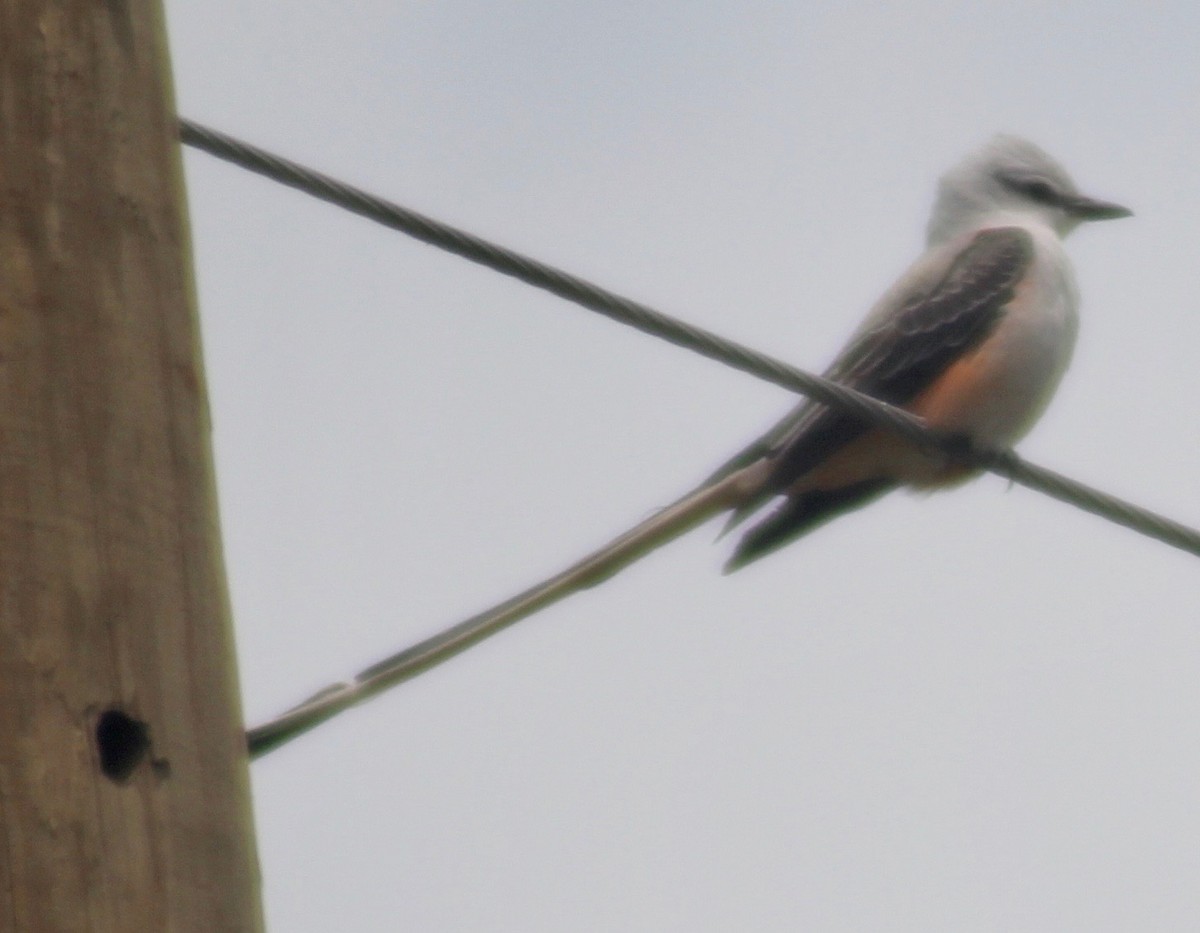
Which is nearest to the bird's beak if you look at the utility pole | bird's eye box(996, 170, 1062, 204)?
bird's eye box(996, 170, 1062, 204)

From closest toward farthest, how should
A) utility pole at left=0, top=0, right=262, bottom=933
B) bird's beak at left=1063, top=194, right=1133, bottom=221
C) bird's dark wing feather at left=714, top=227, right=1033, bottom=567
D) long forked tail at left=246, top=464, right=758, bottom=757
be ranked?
1. utility pole at left=0, top=0, right=262, bottom=933
2. long forked tail at left=246, top=464, right=758, bottom=757
3. bird's dark wing feather at left=714, top=227, right=1033, bottom=567
4. bird's beak at left=1063, top=194, right=1133, bottom=221

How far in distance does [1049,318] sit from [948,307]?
0.30 meters

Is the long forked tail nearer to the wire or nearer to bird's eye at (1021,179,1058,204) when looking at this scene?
the wire

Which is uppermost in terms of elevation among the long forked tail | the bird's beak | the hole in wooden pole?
the bird's beak

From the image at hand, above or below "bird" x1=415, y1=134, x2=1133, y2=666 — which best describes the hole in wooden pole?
below

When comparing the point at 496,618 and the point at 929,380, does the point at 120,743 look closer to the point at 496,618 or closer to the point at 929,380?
the point at 496,618

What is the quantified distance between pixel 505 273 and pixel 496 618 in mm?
556

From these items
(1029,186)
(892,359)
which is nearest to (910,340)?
(892,359)

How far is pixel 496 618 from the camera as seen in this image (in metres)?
3.26

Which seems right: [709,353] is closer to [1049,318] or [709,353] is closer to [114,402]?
[114,402]

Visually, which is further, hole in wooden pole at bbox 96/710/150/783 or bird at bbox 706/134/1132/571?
bird at bbox 706/134/1132/571

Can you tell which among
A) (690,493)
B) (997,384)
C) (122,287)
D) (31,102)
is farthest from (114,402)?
(997,384)

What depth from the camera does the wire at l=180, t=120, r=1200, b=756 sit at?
277 centimetres

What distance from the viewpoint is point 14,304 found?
2.25 meters
